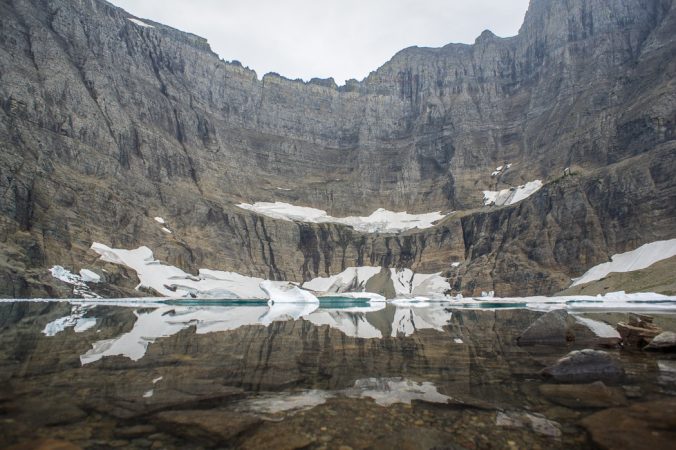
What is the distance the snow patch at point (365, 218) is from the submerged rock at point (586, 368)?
127m

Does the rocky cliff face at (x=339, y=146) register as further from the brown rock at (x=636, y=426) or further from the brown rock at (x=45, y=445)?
the brown rock at (x=636, y=426)

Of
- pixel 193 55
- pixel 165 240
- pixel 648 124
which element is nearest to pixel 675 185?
pixel 648 124

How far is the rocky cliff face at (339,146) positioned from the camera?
279 ft

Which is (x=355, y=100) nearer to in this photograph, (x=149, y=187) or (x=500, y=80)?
(x=500, y=80)

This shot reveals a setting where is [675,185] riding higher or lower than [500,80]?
lower

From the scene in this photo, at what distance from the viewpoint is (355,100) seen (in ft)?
588

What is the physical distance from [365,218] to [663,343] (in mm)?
137935

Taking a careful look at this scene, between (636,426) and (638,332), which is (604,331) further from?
(636,426)

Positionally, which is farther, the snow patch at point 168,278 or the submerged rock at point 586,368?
the snow patch at point 168,278

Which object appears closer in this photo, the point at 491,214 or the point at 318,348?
the point at 318,348

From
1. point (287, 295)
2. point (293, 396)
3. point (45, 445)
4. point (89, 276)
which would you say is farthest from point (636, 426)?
point (89, 276)

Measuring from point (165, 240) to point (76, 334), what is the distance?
85120mm

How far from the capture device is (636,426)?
5.99 m

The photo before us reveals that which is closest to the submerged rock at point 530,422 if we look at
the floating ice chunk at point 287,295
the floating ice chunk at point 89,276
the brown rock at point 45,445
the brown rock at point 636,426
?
the brown rock at point 636,426
